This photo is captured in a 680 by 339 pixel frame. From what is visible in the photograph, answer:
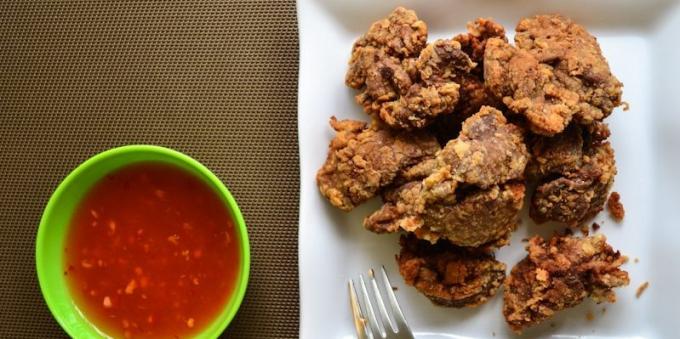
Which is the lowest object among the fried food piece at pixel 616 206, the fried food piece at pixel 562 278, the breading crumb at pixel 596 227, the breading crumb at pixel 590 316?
the breading crumb at pixel 590 316

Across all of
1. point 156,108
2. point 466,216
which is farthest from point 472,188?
point 156,108

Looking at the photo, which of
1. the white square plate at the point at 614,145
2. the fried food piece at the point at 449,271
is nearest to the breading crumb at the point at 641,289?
the white square plate at the point at 614,145

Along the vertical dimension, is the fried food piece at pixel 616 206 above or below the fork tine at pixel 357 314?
above

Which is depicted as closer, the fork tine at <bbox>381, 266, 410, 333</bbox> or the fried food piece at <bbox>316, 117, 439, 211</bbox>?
the fried food piece at <bbox>316, 117, 439, 211</bbox>

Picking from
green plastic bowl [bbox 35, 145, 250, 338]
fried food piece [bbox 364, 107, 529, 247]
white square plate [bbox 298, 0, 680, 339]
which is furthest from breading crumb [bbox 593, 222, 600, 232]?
green plastic bowl [bbox 35, 145, 250, 338]

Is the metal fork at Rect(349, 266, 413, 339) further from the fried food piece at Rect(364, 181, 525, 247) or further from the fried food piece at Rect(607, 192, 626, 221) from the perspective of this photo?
the fried food piece at Rect(607, 192, 626, 221)

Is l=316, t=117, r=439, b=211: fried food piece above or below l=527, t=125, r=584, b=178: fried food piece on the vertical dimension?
below

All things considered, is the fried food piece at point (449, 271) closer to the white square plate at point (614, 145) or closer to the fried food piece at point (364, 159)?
the white square plate at point (614, 145)

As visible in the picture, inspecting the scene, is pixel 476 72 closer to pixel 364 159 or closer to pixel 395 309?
pixel 364 159

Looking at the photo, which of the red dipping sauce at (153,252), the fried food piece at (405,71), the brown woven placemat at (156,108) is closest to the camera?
the fried food piece at (405,71)
